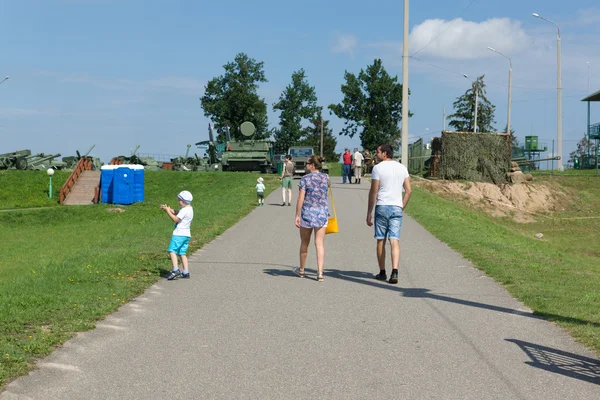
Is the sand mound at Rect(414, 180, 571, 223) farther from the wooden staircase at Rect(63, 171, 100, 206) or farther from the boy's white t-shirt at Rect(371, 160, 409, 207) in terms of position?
the boy's white t-shirt at Rect(371, 160, 409, 207)

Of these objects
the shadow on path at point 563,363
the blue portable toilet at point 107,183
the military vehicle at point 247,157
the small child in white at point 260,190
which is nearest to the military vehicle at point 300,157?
the military vehicle at point 247,157

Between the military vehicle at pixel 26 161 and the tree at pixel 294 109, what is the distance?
3627 cm

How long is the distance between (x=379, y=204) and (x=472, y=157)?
87.9 feet

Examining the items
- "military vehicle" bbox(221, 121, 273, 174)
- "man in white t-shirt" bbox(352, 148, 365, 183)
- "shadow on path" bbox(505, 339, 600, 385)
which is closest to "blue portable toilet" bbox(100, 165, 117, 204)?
"man in white t-shirt" bbox(352, 148, 365, 183)

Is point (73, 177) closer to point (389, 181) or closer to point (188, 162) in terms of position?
point (188, 162)

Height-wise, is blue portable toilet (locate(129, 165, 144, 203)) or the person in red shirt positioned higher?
the person in red shirt

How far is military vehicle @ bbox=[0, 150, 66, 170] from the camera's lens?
50.4 m

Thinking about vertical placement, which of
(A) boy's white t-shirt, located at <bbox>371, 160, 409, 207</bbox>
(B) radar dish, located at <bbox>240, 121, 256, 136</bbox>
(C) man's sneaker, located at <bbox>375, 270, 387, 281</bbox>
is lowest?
(C) man's sneaker, located at <bbox>375, 270, 387, 281</bbox>

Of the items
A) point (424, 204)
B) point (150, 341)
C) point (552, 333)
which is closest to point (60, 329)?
point (150, 341)

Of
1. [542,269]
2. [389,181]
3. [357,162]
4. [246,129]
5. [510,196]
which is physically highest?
[246,129]

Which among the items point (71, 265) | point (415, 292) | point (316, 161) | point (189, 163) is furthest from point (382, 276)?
point (189, 163)

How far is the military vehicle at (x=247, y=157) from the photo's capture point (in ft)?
159

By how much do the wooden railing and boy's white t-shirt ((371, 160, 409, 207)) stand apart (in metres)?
30.1

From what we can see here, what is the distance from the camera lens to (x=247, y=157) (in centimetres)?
4859
